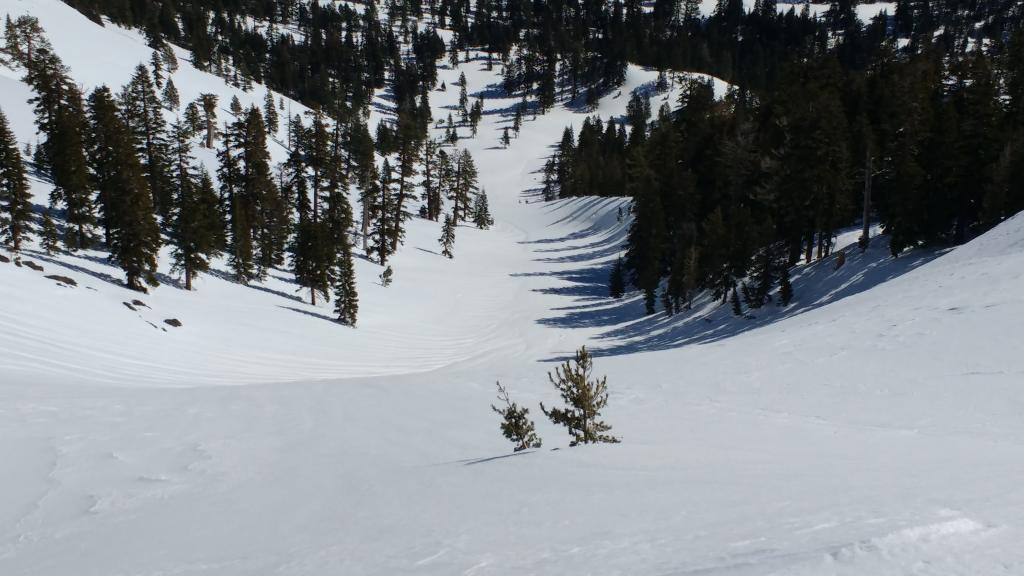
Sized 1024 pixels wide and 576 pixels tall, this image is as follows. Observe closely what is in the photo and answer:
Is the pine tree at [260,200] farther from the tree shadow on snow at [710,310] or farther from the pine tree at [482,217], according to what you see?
the pine tree at [482,217]

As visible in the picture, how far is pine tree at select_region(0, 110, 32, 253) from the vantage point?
29094 millimetres

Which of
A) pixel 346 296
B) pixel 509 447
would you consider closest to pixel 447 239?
pixel 346 296

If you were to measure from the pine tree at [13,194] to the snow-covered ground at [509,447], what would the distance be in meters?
2.67

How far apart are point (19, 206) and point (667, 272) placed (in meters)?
40.8

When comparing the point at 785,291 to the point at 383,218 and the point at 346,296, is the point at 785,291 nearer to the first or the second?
the point at 346,296

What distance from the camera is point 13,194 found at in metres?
29.8

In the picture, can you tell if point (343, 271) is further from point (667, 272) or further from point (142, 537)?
point (142, 537)

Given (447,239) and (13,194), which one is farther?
(447,239)

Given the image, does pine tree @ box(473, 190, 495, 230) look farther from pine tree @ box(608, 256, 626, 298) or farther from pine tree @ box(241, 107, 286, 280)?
pine tree @ box(608, 256, 626, 298)

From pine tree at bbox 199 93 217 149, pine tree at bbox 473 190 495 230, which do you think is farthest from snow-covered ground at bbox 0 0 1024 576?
pine tree at bbox 473 190 495 230

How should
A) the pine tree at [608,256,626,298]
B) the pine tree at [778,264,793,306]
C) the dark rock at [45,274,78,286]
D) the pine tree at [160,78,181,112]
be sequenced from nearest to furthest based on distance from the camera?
1. the dark rock at [45,274,78,286]
2. the pine tree at [778,264,793,306]
3. the pine tree at [608,256,626,298]
4. the pine tree at [160,78,181,112]

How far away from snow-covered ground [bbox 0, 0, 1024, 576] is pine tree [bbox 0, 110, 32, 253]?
8.75ft

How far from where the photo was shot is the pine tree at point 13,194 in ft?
95.5

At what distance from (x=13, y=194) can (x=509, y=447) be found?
33.6 m
